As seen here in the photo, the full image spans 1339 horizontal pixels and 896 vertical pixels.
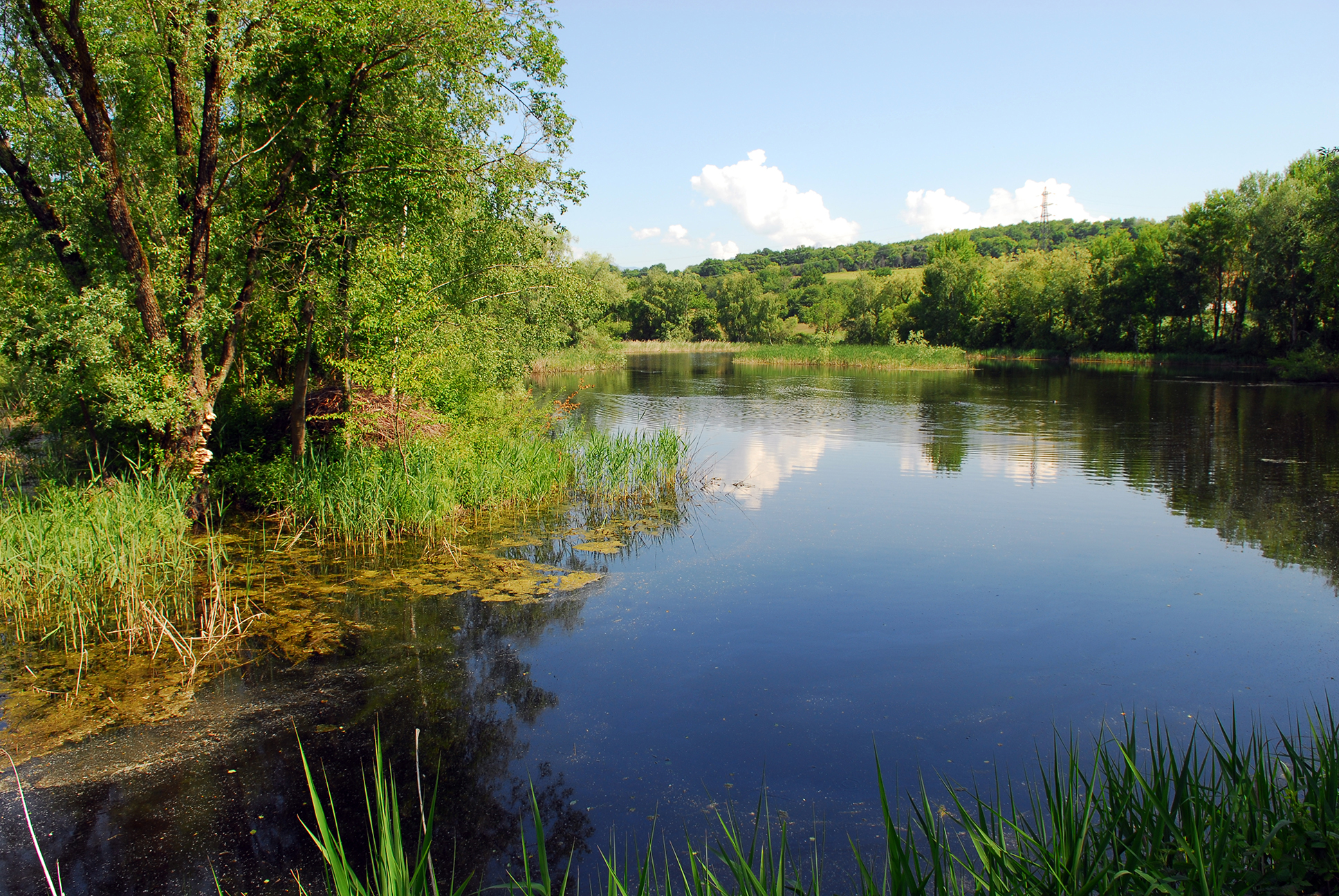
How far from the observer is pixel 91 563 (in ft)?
26.0

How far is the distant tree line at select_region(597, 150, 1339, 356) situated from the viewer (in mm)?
43281

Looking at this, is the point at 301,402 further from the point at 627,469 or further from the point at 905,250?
the point at 905,250

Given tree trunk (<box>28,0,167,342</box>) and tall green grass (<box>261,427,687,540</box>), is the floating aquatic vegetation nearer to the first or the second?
tall green grass (<box>261,427,687,540</box>)

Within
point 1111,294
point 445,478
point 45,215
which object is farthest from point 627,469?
point 1111,294

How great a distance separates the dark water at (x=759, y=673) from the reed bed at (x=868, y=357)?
43.1m

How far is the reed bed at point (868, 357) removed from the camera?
5750 centimetres

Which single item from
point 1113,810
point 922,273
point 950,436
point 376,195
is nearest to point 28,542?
point 376,195

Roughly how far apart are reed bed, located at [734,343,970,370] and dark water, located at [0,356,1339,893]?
43.1 metres

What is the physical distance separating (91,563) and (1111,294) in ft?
215

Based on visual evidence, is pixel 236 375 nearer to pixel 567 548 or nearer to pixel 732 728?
pixel 567 548

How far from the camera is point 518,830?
4.98 metres

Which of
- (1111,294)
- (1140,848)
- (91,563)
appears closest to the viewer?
(1140,848)

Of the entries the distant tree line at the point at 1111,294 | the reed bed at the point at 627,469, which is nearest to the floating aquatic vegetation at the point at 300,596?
the reed bed at the point at 627,469

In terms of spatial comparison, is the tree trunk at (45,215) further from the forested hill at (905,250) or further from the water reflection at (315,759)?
the forested hill at (905,250)
